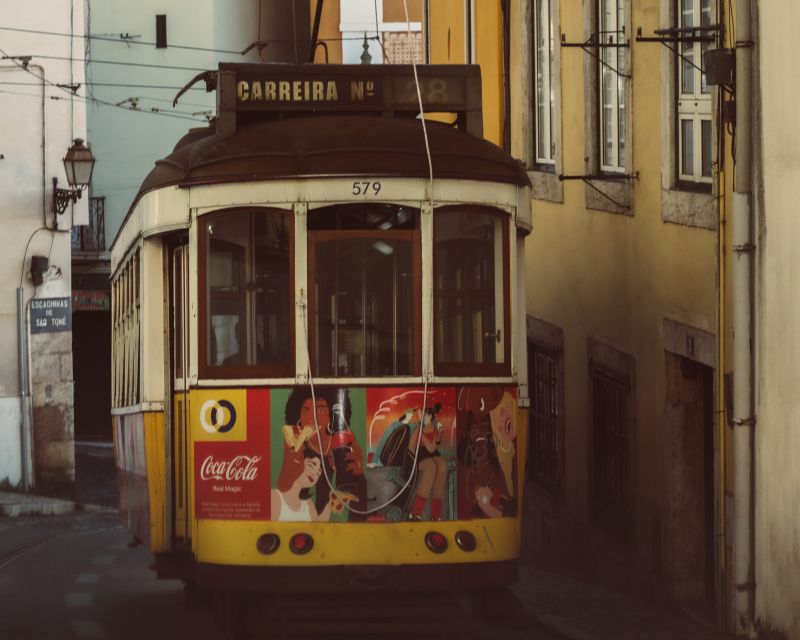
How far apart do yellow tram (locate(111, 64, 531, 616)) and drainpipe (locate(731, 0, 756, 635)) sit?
132cm

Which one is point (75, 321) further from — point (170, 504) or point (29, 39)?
point (170, 504)

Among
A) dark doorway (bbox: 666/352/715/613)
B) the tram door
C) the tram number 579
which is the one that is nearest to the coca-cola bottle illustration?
the tram door

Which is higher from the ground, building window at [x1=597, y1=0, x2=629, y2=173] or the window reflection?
building window at [x1=597, y1=0, x2=629, y2=173]

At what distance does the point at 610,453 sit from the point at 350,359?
5.23 m

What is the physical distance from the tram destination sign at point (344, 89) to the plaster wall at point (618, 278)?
191 cm

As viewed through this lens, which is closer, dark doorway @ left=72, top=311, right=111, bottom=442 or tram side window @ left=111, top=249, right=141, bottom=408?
tram side window @ left=111, top=249, right=141, bottom=408

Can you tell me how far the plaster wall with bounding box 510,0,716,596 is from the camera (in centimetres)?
1356

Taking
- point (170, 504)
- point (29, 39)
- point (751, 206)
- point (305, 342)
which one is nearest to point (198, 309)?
point (305, 342)

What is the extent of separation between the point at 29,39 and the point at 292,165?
17.6m

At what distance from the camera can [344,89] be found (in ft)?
38.0

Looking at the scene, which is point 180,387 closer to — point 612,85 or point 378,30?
point 612,85

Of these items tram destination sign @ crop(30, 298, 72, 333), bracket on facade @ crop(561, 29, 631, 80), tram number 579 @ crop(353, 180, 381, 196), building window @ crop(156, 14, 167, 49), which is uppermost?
building window @ crop(156, 14, 167, 49)

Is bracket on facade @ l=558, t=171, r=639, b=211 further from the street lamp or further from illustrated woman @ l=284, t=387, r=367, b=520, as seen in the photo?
the street lamp

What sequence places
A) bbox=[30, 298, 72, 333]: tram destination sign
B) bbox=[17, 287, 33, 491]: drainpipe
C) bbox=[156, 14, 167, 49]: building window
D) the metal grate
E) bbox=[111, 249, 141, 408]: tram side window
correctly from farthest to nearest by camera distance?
1. bbox=[156, 14, 167, 49]: building window
2. the metal grate
3. bbox=[30, 298, 72, 333]: tram destination sign
4. bbox=[17, 287, 33, 491]: drainpipe
5. bbox=[111, 249, 141, 408]: tram side window
